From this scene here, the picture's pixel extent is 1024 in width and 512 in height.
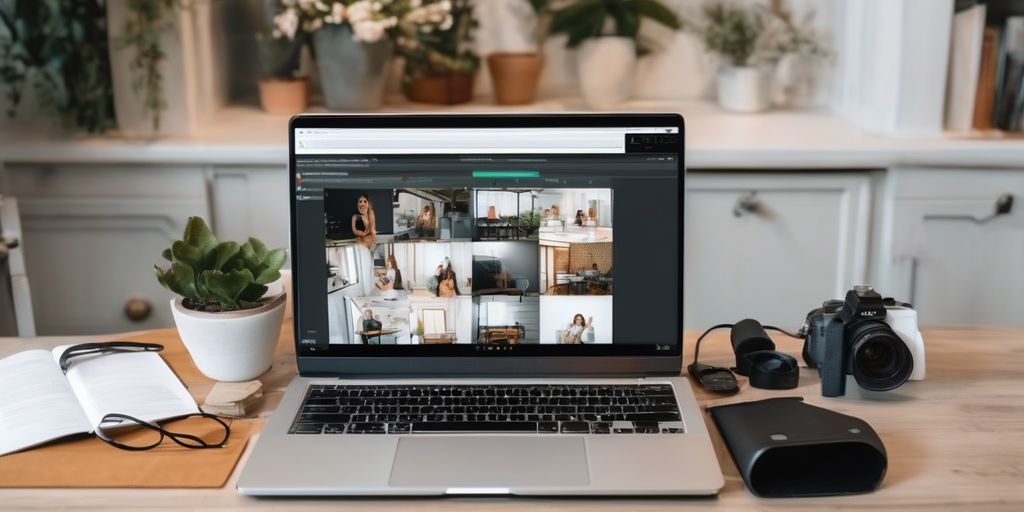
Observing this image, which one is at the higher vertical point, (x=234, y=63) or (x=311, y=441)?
(x=234, y=63)

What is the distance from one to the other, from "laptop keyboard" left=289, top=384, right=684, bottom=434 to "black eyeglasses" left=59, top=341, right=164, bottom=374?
11.8 inches

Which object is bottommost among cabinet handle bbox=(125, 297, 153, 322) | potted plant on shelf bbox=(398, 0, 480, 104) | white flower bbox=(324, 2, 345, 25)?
cabinet handle bbox=(125, 297, 153, 322)

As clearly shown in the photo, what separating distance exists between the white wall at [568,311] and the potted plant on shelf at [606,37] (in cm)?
154

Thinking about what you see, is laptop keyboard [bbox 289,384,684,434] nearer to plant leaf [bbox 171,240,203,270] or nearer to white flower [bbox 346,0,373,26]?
plant leaf [bbox 171,240,203,270]

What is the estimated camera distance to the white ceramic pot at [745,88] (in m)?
2.72

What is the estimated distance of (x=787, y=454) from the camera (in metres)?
1.10

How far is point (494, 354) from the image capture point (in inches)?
50.5

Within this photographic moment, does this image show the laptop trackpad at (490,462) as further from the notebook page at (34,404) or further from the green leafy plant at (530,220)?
the notebook page at (34,404)

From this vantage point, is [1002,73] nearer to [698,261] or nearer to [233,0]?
[698,261]

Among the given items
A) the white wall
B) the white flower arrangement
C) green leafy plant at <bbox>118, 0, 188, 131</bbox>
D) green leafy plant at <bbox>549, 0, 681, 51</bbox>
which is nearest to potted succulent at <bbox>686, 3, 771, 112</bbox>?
green leafy plant at <bbox>549, 0, 681, 51</bbox>

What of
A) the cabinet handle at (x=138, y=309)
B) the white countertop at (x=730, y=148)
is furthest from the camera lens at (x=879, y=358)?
the cabinet handle at (x=138, y=309)

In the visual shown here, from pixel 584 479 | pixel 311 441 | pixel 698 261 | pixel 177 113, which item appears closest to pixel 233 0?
pixel 177 113

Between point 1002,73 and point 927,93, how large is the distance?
192 millimetres

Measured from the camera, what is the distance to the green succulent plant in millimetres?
1276
